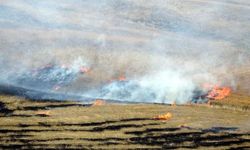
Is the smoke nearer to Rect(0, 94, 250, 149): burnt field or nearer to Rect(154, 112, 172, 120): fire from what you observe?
Rect(0, 94, 250, 149): burnt field

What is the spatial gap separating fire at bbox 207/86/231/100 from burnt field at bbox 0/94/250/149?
0.99 meters

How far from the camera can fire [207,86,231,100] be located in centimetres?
4726

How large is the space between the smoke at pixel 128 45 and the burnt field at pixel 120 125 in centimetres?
453

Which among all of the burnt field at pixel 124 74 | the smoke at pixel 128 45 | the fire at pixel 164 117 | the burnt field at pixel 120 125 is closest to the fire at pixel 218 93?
the burnt field at pixel 124 74

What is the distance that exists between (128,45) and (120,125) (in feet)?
84.6

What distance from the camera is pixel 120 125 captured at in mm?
39125

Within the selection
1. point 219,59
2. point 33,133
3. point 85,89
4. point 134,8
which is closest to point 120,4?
point 134,8

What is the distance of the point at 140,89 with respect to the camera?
4941 cm

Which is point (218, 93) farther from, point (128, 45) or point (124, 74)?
point (128, 45)

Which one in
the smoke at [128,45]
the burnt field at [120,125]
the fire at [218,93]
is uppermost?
the smoke at [128,45]

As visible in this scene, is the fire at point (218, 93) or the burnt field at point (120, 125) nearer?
the burnt field at point (120, 125)

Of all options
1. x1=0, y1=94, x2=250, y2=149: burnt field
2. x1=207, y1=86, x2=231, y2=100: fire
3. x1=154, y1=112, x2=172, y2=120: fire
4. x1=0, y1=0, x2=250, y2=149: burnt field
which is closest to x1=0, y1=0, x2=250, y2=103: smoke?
x1=0, y1=0, x2=250, y2=149: burnt field

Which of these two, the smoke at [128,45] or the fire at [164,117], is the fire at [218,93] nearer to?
the smoke at [128,45]

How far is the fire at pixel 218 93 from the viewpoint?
47.3 m
